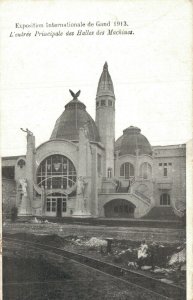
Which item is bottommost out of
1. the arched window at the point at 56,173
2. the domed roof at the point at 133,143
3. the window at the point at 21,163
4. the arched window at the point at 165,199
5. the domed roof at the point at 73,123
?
the arched window at the point at 165,199

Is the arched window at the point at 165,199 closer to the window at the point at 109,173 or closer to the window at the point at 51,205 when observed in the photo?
the window at the point at 109,173

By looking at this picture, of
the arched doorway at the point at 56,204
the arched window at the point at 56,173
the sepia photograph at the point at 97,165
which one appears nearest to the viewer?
the sepia photograph at the point at 97,165

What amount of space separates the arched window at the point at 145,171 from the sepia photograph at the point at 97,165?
0.02 meters

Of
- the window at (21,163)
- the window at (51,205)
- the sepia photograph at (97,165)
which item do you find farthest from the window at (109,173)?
the window at (21,163)

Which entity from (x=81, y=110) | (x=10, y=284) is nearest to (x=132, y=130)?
(x=81, y=110)

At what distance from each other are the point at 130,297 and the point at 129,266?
0.44m

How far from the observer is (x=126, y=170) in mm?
5285

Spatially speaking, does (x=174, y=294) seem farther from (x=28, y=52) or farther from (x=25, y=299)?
(x=28, y=52)

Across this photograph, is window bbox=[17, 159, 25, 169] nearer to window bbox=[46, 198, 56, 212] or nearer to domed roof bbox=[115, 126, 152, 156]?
window bbox=[46, 198, 56, 212]

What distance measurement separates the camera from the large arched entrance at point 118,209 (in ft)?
17.0

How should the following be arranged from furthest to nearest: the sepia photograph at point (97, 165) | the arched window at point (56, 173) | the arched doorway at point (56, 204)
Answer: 1. the arched window at point (56, 173)
2. the arched doorway at point (56, 204)
3. the sepia photograph at point (97, 165)

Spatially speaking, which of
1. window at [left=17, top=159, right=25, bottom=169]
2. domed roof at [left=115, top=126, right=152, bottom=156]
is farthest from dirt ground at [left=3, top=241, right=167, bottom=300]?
domed roof at [left=115, top=126, right=152, bottom=156]

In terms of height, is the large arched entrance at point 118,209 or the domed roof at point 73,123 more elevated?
the domed roof at point 73,123

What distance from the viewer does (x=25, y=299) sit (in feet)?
15.4
